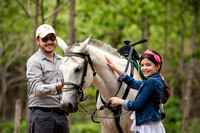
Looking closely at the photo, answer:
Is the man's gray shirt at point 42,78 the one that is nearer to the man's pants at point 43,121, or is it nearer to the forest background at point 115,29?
the man's pants at point 43,121

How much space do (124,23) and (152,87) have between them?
8654 mm

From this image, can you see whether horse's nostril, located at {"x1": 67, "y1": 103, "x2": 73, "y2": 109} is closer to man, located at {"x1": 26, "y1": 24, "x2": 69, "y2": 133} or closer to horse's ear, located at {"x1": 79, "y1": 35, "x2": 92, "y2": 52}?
man, located at {"x1": 26, "y1": 24, "x2": 69, "y2": 133}

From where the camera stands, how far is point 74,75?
3516 millimetres

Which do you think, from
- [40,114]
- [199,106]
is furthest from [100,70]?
[199,106]

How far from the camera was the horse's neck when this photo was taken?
3864mm

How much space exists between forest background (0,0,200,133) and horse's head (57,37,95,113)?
2668 millimetres

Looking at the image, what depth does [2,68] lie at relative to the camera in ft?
47.1

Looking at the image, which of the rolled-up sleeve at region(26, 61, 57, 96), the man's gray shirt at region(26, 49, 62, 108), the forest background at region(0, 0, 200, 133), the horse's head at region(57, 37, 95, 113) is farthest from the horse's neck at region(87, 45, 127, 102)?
the forest background at region(0, 0, 200, 133)

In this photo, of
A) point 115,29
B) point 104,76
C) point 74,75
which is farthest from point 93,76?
point 115,29

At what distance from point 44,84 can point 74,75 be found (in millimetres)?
513

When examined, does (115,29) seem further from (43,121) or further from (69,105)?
(69,105)

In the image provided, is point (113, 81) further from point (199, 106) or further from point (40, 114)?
point (199, 106)

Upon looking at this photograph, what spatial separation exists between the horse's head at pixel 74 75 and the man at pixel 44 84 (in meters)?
0.38

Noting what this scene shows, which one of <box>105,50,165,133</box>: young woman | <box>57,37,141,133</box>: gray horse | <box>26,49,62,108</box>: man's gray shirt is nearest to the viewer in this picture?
<box>105,50,165,133</box>: young woman
